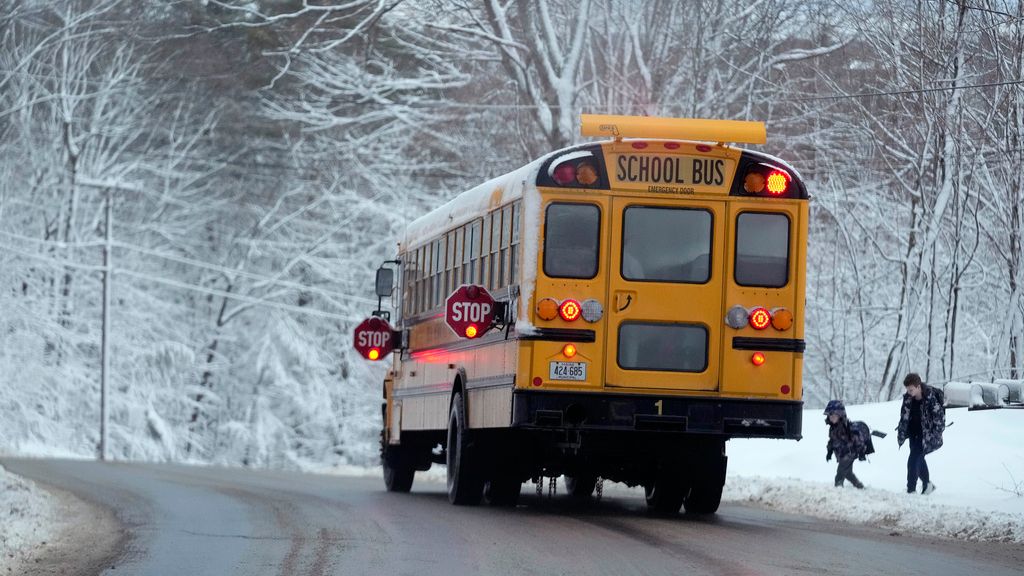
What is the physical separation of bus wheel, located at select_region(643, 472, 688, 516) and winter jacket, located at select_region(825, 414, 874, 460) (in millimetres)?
3433

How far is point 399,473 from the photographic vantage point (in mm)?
20156

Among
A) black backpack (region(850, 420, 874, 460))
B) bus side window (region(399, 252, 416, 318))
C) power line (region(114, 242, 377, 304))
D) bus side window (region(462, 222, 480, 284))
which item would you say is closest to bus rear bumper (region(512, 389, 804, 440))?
bus side window (region(462, 222, 480, 284))

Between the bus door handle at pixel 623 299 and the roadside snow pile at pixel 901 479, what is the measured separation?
3089 millimetres

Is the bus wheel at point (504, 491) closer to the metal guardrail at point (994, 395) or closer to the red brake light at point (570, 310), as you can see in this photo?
the red brake light at point (570, 310)

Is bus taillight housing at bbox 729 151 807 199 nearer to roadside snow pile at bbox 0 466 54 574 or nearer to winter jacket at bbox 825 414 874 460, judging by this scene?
winter jacket at bbox 825 414 874 460

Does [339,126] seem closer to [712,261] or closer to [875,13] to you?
[875,13]

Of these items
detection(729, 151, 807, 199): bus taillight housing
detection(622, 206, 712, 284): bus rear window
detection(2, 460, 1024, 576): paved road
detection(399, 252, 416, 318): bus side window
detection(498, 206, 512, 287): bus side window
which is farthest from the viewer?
detection(399, 252, 416, 318): bus side window

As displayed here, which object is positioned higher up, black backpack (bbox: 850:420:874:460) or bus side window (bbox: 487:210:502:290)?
bus side window (bbox: 487:210:502:290)

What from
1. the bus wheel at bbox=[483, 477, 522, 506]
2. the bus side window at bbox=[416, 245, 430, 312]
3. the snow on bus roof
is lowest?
the bus wheel at bbox=[483, 477, 522, 506]

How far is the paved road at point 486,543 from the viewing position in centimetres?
1082

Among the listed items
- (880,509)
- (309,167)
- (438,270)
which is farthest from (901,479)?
(309,167)

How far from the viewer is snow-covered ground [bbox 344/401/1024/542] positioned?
1471 centimetres

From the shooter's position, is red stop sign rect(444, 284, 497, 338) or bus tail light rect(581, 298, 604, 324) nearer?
bus tail light rect(581, 298, 604, 324)

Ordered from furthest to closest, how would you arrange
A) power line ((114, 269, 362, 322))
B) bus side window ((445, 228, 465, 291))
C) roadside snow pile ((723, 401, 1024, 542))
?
power line ((114, 269, 362, 322)) → bus side window ((445, 228, 465, 291)) → roadside snow pile ((723, 401, 1024, 542))
